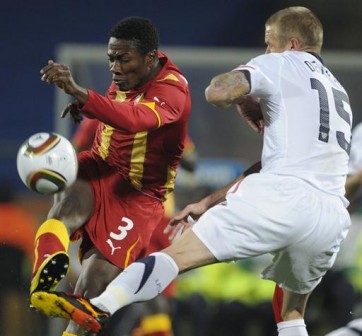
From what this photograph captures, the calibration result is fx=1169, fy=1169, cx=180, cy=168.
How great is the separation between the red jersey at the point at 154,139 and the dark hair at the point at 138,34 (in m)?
0.15

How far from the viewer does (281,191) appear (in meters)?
5.17

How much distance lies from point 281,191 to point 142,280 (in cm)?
74

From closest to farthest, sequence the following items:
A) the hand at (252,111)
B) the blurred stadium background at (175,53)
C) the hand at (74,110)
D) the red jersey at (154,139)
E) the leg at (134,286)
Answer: the leg at (134,286), the hand at (74,110), the hand at (252,111), the red jersey at (154,139), the blurred stadium background at (175,53)

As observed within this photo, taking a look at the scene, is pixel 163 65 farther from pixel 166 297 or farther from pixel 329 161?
pixel 166 297

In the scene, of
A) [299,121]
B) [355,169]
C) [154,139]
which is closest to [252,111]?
[299,121]

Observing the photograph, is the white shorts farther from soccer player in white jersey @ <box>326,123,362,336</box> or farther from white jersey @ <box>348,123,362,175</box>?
white jersey @ <box>348,123,362,175</box>

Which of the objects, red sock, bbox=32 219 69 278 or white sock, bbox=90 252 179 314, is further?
red sock, bbox=32 219 69 278

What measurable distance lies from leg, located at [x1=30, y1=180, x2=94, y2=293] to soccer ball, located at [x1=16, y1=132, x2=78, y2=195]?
7.3 inches

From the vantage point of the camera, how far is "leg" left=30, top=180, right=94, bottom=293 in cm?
523

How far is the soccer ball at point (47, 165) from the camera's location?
17.6 feet

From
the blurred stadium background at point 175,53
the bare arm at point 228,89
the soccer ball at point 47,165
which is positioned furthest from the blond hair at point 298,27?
the blurred stadium background at point 175,53

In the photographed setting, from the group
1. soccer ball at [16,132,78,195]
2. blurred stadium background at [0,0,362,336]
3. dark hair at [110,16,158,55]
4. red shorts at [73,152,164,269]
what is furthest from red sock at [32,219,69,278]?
blurred stadium background at [0,0,362,336]

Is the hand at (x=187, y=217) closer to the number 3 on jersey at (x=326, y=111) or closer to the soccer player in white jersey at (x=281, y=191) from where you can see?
the soccer player in white jersey at (x=281, y=191)

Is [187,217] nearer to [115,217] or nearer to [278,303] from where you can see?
[115,217]
